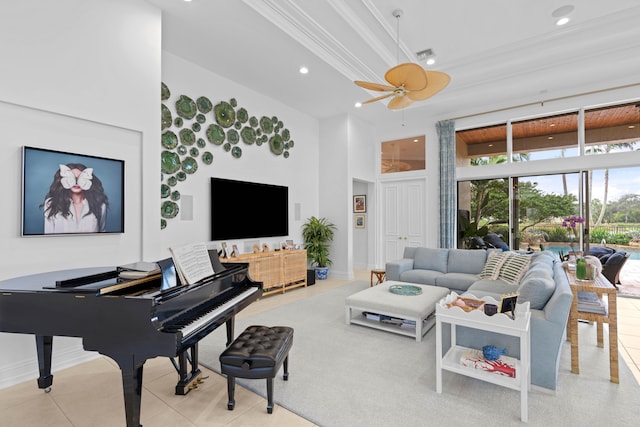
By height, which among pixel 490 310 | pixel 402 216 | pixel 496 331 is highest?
pixel 402 216

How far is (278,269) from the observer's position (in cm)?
534

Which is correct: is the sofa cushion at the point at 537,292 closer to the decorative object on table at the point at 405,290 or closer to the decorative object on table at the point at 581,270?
the decorative object on table at the point at 581,270

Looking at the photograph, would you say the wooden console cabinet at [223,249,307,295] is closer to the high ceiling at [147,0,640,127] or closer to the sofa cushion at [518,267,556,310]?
the high ceiling at [147,0,640,127]

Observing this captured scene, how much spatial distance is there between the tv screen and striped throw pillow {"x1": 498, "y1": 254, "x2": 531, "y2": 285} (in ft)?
12.1

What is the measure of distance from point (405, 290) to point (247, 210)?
2.93 m

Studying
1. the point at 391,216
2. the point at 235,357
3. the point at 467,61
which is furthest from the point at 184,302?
the point at 391,216

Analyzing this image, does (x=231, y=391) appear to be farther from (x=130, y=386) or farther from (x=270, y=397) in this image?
(x=130, y=386)

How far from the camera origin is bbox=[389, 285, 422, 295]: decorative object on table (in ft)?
12.2

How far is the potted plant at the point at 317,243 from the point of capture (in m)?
6.41

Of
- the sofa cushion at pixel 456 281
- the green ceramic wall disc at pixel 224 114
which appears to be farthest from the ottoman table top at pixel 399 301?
the green ceramic wall disc at pixel 224 114

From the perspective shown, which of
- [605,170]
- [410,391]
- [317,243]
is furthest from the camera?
[317,243]

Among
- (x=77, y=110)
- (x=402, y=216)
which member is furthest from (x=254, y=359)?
(x=402, y=216)

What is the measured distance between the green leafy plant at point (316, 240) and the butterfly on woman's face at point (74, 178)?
13.4 feet

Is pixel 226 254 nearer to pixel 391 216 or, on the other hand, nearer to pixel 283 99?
pixel 283 99
